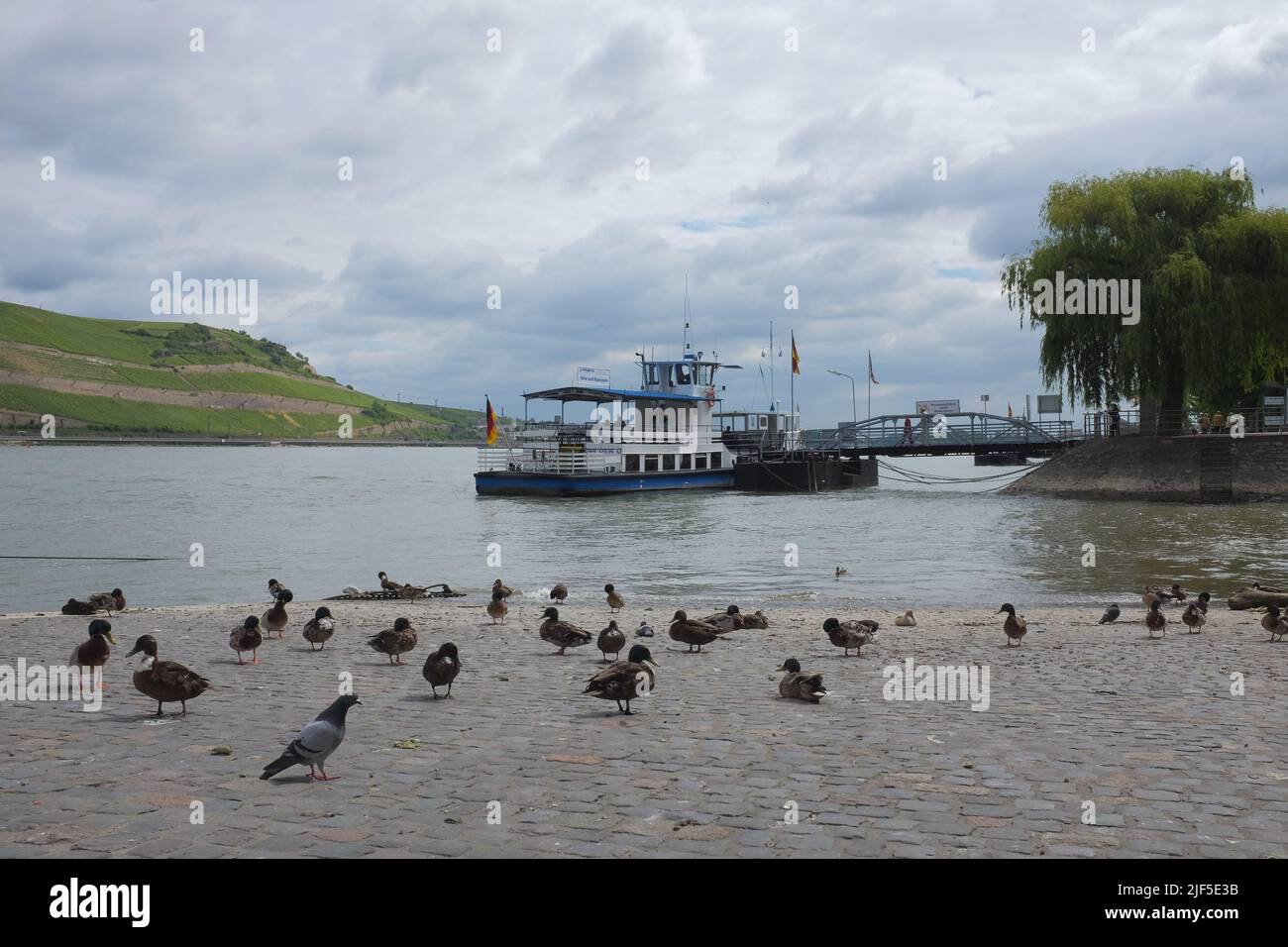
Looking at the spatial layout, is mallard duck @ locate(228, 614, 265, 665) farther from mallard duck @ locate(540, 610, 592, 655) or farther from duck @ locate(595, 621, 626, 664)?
duck @ locate(595, 621, 626, 664)

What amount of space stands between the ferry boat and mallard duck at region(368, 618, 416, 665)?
50.9 metres

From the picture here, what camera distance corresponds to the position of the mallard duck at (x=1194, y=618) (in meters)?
15.9

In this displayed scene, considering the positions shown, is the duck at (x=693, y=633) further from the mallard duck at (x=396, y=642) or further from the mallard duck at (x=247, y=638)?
the mallard duck at (x=247, y=638)

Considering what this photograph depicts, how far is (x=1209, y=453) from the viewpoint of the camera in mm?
47719

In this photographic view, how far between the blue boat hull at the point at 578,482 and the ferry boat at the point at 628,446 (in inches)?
2.5

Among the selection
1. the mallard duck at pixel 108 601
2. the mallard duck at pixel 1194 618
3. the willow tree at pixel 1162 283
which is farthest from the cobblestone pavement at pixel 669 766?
the willow tree at pixel 1162 283

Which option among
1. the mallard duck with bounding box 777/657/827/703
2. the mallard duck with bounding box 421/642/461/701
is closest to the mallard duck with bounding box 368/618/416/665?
the mallard duck with bounding box 421/642/461/701

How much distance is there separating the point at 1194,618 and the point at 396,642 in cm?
1229

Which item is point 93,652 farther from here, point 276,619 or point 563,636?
point 563,636

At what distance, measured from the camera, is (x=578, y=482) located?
2518 inches

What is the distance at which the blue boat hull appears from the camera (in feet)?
210
